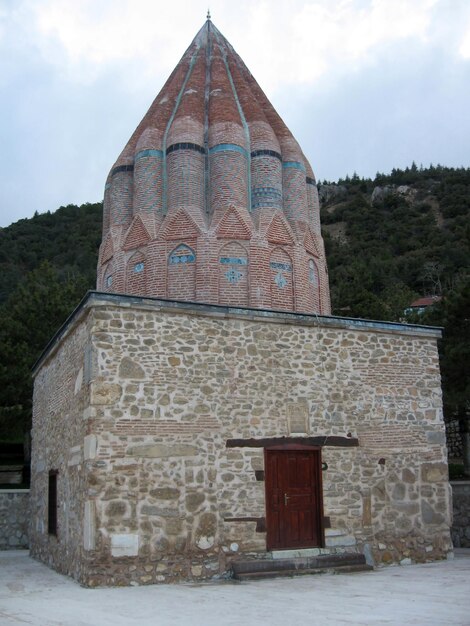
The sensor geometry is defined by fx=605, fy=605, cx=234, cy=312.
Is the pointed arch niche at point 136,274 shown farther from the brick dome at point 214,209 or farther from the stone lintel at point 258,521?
the stone lintel at point 258,521

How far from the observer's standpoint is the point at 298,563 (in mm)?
9227

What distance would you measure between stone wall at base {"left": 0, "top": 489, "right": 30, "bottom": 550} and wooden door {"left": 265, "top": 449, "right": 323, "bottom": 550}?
7962mm

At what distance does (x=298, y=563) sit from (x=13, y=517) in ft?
28.6

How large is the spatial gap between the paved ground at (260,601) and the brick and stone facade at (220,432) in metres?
0.71

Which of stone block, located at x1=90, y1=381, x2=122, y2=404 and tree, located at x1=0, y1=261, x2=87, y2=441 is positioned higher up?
tree, located at x1=0, y1=261, x2=87, y2=441

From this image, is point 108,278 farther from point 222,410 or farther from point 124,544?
point 124,544

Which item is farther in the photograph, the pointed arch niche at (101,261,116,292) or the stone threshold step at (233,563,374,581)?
the pointed arch niche at (101,261,116,292)

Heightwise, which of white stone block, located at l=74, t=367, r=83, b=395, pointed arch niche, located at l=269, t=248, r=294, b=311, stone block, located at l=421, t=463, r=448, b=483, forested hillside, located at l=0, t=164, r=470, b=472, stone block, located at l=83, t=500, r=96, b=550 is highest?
forested hillside, located at l=0, t=164, r=470, b=472

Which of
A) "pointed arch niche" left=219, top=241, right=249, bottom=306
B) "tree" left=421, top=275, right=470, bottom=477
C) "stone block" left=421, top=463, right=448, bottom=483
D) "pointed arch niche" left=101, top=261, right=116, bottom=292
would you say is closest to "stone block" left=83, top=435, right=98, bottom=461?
"pointed arch niche" left=219, top=241, right=249, bottom=306

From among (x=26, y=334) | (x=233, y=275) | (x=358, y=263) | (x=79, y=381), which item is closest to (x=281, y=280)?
(x=233, y=275)

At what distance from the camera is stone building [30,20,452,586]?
8781 mm

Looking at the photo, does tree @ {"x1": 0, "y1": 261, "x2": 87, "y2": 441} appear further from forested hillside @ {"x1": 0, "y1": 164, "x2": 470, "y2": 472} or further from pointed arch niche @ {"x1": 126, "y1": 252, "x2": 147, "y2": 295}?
pointed arch niche @ {"x1": 126, "y1": 252, "x2": 147, "y2": 295}

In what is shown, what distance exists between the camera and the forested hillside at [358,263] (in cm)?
1812

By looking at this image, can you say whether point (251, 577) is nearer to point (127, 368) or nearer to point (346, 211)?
point (127, 368)
